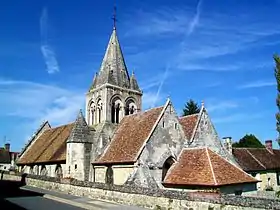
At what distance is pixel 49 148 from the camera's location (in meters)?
41.2

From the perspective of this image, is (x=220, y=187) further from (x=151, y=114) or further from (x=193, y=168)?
(x=151, y=114)

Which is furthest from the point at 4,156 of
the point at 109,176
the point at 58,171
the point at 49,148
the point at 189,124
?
the point at 189,124

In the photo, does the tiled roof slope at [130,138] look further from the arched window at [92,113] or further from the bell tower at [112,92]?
the arched window at [92,113]

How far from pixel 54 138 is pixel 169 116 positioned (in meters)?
19.7

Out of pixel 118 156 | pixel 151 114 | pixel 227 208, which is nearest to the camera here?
pixel 227 208

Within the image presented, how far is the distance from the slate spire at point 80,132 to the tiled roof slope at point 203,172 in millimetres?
10086

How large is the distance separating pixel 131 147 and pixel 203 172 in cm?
728

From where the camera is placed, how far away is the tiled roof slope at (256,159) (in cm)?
4183

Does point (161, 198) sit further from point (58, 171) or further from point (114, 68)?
point (114, 68)

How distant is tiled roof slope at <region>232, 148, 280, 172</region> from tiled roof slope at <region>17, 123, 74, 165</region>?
21333 millimetres

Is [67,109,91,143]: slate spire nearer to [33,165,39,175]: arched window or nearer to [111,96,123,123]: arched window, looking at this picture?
[111,96,123,123]: arched window

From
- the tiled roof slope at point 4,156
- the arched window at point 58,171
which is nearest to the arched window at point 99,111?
the arched window at point 58,171

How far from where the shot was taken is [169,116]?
1160 inches

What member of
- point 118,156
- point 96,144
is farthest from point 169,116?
point 96,144
